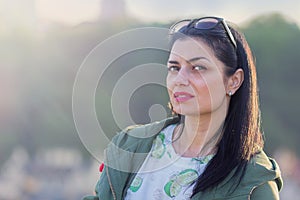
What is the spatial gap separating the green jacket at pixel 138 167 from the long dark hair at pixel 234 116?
2 centimetres

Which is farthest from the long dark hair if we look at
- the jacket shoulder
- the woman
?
the jacket shoulder

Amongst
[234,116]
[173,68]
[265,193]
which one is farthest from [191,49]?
[265,193]

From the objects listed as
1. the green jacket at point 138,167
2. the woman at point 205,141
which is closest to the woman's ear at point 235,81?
the woman at point 205,141

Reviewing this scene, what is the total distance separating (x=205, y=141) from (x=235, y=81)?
13 cm

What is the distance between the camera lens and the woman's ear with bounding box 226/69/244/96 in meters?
0.90

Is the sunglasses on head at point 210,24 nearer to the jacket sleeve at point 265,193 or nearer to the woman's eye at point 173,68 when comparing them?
the woman's eye at point 173,68

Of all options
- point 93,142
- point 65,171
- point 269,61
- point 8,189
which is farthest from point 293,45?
point 93,142

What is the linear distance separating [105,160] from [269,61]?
2192mm

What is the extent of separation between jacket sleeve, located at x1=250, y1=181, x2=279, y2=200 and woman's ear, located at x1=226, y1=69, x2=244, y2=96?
0.60 feet

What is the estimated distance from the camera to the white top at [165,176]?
88 cm

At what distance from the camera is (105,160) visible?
0.98 metres

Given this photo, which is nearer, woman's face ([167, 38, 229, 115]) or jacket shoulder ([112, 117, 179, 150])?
woman's face ([167, 38, 229, 115])

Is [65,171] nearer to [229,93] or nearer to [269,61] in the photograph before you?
[269,61]

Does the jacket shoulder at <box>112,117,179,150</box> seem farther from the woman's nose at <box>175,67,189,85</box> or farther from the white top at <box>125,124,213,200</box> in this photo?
the woman's nose at <box>175,67,189,85</box>
